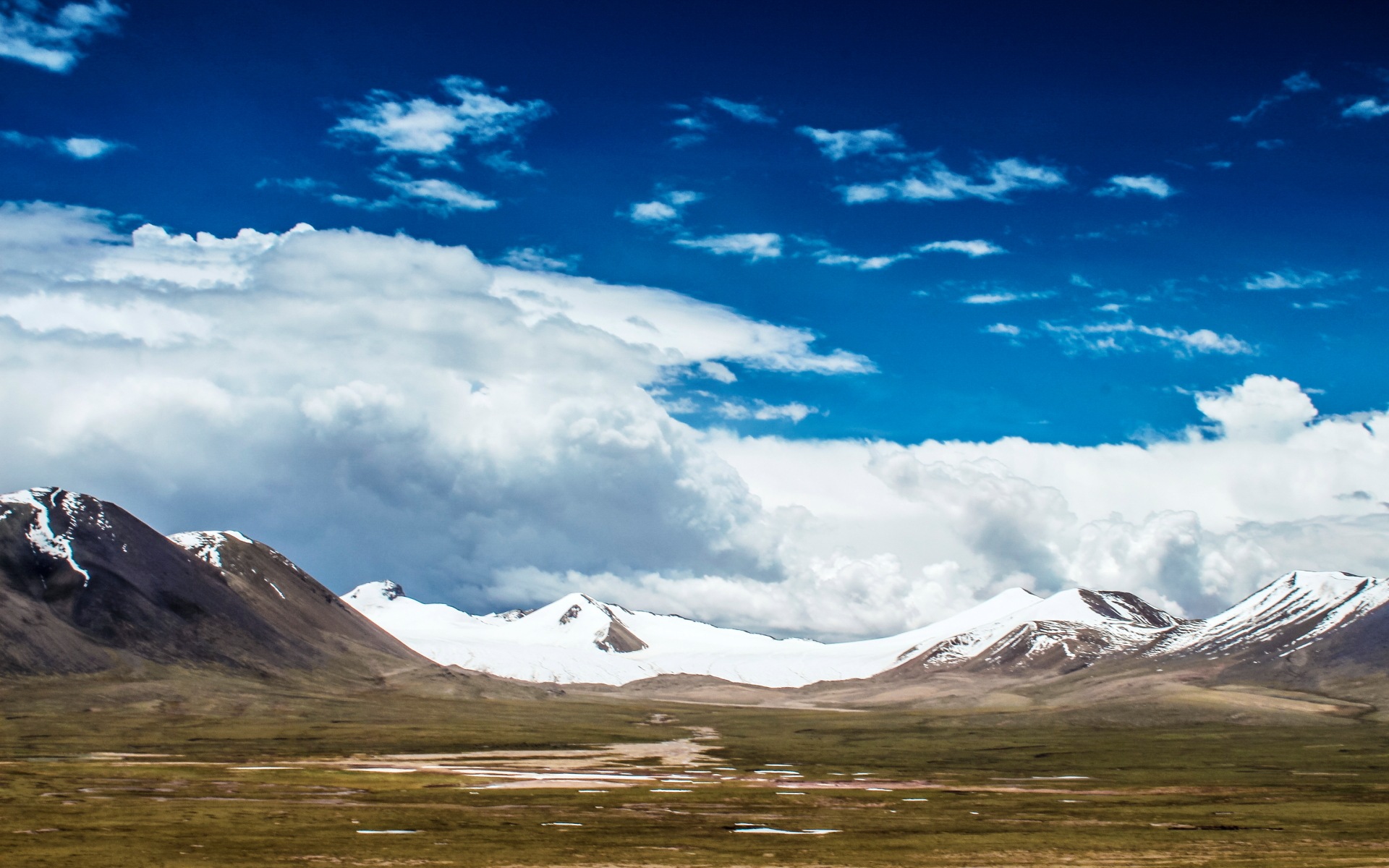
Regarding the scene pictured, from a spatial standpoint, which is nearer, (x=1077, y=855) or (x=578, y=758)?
(x=1077, y=855)

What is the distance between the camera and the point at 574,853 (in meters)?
66.8

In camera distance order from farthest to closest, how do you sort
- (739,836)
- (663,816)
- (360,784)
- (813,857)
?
(360,784), (663,816), (739,836), (813,857)

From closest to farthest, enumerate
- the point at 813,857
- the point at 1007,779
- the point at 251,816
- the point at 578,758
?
the point at 813,857, the point at 251,816, the point at 1007,779, the point at 578,758

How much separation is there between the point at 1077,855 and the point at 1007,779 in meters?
77.4

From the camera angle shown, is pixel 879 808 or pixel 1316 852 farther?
pixel 879 808

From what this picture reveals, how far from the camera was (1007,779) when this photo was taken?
14150cm

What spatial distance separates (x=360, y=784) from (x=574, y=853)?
2153 inches

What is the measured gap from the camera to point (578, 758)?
173 meters

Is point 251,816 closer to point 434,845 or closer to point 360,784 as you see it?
point 434,845

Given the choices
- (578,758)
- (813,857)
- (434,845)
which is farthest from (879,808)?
(578,758)

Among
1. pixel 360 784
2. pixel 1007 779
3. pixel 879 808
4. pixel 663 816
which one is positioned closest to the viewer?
pixel 663 816

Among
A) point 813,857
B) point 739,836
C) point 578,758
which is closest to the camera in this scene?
point 813,857

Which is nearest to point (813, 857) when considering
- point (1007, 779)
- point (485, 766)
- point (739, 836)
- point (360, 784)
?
point (739, 836)

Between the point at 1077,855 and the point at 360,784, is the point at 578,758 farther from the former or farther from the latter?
the point at 1077,855
